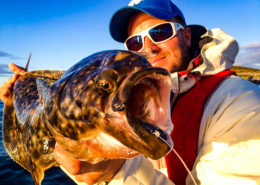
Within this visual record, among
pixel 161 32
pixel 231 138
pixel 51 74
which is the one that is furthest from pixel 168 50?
pixel 51 74

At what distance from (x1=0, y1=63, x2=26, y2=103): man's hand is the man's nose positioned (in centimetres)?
279

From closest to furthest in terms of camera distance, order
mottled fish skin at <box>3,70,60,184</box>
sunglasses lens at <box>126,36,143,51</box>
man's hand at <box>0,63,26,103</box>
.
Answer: mottled fish skin at <box>3,70,60,184</box> < man's hand at <box>0,63,26,103</box> < sunglasses lens at <box>126,36,143,51</box>

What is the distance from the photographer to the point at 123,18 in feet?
14.1

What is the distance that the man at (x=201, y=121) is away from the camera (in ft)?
5.95

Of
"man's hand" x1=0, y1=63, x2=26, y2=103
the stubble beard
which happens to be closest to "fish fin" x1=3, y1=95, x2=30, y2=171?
"man's hand" x1=0, y1=63, x2=26, y2=103

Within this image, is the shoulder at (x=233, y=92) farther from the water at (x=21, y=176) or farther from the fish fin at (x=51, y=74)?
the water at (x=21, y=176)

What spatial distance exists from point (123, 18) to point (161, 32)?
1222 millimetres

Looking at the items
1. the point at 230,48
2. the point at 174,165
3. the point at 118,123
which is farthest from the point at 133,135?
the point at 230,48

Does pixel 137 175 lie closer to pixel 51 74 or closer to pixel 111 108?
pixel 111 108

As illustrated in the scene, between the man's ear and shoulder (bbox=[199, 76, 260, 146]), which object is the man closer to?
shoulder (bbox=[199, 76, 260, 146])

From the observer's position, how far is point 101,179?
1989 mm

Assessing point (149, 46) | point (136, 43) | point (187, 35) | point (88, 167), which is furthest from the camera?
point (187, 35)

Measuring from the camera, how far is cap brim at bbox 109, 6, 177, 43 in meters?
3.65

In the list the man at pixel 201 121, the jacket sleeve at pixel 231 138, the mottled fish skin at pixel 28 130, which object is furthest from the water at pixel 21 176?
the jacket sleeve at pixel 231 138
